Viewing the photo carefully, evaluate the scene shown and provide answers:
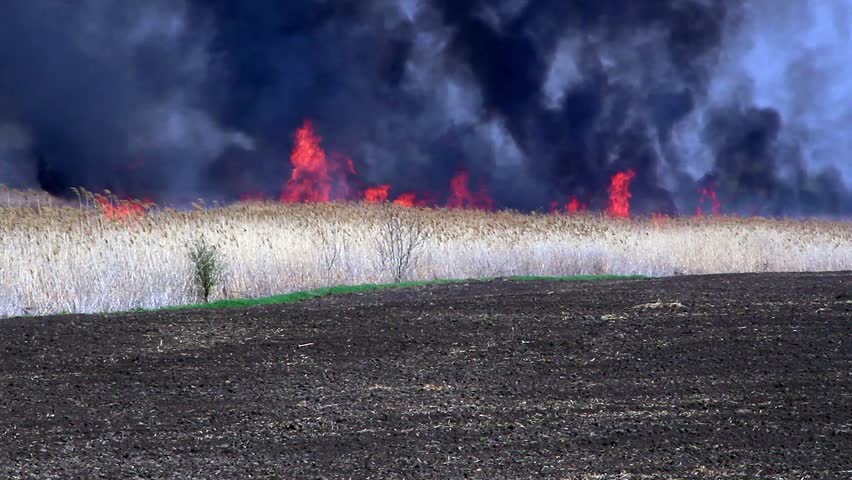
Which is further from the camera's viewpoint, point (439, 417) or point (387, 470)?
point (439, 417)

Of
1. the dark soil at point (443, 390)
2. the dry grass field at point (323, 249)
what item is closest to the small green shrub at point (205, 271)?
the dry grass field at point (323, 249)

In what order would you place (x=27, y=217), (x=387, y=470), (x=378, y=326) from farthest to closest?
(x=27, y=217), (x=378, y=326), (x=387, y=470)

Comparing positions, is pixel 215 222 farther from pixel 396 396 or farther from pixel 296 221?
pixel 396 396

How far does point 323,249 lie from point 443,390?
6.24 metres

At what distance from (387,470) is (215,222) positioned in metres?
9.75

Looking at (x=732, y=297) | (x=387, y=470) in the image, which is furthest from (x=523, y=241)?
(x=387, y=470)

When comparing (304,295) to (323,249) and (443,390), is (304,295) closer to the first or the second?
(323,249)

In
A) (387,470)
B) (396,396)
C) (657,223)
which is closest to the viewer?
(387,470)

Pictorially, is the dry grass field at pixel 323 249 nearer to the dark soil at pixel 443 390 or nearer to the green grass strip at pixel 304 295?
the green grass strip at pixel 304 295

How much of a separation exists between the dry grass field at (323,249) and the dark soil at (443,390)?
1988 millimetres

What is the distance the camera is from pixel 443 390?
5605 millimetres

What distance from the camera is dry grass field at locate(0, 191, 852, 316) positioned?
32.3 ft

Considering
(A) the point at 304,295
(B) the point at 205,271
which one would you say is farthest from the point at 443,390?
(B) the point at 205,271

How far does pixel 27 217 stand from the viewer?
1225 centimetres
